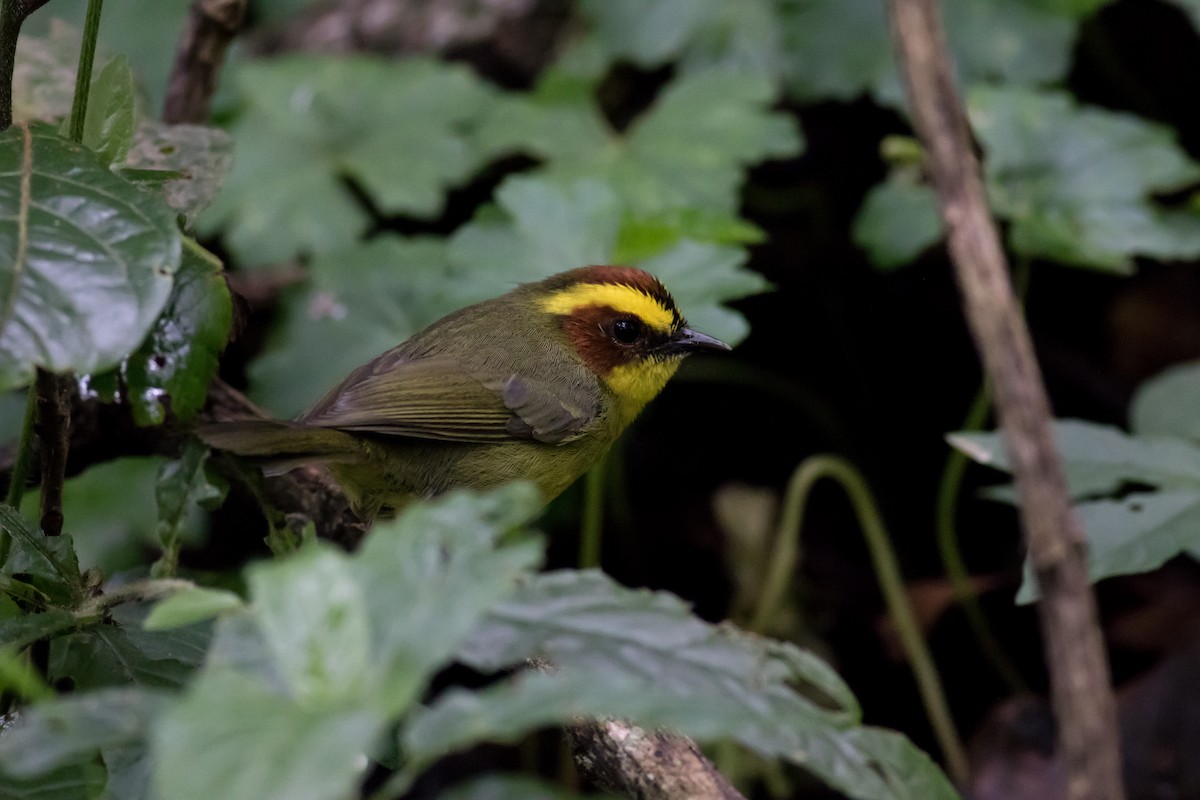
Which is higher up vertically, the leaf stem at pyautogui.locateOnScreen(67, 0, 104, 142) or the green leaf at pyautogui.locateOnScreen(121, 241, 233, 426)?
the leaf stem at pyautogui.locateOnScreen(67, 0, 104, 142)

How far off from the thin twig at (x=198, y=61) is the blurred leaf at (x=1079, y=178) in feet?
8.41

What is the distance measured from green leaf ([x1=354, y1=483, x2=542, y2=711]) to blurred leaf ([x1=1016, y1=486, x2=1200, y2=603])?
159 cm

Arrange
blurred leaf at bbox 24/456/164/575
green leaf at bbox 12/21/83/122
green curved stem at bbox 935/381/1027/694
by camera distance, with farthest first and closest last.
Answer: blurred leaf at bbox 24/456/164/575 < green curved stem at bbox 935/381/1027/694 < green leaf at bbox 12/21/83/122

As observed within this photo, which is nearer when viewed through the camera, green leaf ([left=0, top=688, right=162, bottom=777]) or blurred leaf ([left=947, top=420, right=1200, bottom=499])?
green leaf ([left=0, top=688, right=162, bottom=777])

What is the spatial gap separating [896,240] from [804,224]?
105 cm

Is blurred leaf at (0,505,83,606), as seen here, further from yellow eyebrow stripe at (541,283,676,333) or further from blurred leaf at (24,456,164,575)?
blurred leaf at (24,456,164,575)

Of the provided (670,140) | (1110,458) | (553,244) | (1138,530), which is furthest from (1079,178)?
(1138,530)

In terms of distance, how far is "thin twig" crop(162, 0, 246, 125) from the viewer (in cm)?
353

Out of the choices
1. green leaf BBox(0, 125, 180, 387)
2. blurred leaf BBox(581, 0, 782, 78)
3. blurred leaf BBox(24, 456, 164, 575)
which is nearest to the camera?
green leaf BBox(0, 125, 180, 387)

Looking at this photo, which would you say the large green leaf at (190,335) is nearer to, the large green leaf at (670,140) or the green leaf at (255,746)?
the green leaf at (255,746)

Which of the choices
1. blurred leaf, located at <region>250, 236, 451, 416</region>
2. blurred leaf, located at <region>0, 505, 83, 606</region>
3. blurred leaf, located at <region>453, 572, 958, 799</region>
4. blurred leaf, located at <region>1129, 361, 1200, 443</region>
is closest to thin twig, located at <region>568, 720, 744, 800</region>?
blurred leaf, located at <region>453, 572, 958, 799</region>

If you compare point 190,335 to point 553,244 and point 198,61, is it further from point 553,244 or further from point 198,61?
point 553,244

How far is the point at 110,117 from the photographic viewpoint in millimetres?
2188

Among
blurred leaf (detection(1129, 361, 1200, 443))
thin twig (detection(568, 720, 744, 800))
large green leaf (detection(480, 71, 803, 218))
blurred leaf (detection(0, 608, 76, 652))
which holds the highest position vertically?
large green leaf (detection(480, 71, 803, 218))
